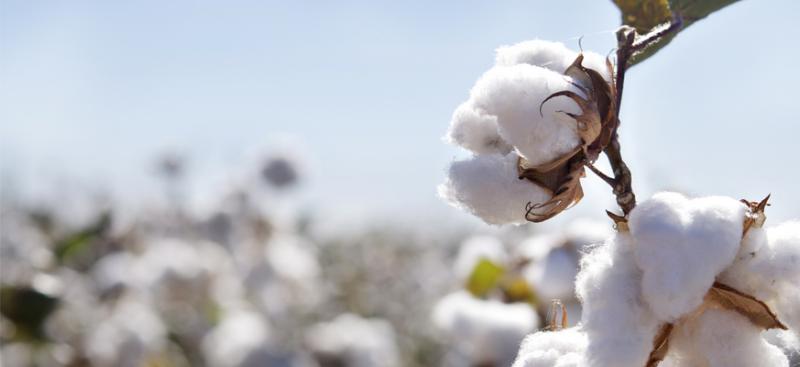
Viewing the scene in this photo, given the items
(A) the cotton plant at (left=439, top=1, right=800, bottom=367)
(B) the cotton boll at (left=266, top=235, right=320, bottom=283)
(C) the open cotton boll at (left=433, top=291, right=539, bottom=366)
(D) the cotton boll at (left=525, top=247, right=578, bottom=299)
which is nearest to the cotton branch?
(A) the cotton plant at (left=439, top=1, right=800, bottom=367)

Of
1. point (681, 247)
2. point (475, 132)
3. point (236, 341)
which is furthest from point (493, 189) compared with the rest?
point (236, 341)

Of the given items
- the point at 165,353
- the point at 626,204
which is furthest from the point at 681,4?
the point at 165,353

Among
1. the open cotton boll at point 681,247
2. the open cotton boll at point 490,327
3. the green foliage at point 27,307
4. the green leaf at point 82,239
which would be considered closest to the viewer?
the open cotton boll at point 681,247

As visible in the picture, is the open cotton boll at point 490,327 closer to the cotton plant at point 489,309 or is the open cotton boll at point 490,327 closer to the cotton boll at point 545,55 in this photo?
the cotton plant at point 489,309

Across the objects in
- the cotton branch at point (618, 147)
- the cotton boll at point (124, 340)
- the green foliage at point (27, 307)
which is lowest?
the cotton branch at point (618, 147)

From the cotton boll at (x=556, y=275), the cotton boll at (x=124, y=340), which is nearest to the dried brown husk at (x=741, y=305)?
the cotton boll at (x=556, y=275)

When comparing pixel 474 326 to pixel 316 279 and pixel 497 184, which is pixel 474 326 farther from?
pixel 316 279
